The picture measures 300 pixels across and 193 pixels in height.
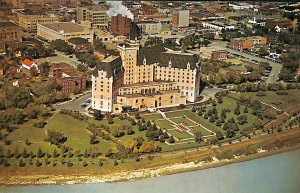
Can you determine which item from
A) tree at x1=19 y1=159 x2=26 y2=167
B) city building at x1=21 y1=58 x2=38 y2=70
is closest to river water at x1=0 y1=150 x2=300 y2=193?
tree at x1=19 y1=159 x2=26 y2=167

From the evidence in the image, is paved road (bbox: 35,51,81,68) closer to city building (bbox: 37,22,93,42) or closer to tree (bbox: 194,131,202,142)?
city building (bbox: 37,22,93,42)

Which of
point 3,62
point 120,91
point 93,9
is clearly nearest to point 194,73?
point 120,91

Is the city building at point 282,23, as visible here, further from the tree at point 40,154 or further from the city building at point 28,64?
the tree at point 40,154

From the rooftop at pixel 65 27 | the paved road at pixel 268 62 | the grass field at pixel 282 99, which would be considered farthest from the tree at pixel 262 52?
the rooftop at pixel 65 27

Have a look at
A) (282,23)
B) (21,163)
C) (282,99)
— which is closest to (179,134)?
(21,163)

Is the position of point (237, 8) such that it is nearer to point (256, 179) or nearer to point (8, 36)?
point (8, 36)
